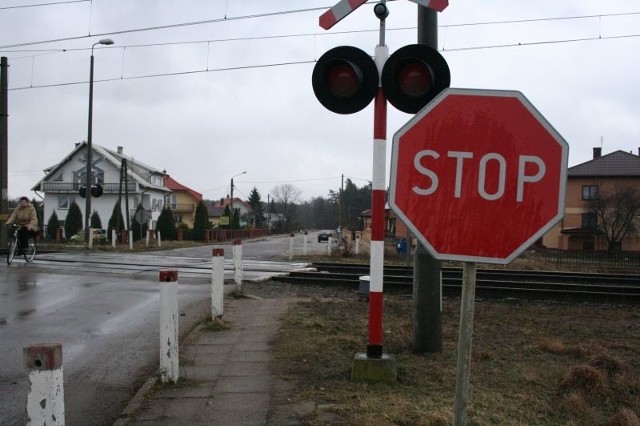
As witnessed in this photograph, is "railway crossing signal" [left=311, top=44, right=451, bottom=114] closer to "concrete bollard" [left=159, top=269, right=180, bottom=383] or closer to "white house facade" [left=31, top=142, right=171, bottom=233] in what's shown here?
"concrete bollard" [left=159, top=269, right=180, bottom=383]

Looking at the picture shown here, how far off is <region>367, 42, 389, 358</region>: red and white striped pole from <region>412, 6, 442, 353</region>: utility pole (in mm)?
1187

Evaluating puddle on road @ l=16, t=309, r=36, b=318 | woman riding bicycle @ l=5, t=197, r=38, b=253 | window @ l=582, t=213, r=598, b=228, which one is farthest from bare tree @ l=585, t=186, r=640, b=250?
puddle on road @ l=16, t=309, r=36, b=318

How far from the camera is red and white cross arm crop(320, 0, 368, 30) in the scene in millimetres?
5414

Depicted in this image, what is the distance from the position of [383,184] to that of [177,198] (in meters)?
95.2

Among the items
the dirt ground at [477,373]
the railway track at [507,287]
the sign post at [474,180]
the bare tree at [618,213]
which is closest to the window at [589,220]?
the bare tree at [618,213]

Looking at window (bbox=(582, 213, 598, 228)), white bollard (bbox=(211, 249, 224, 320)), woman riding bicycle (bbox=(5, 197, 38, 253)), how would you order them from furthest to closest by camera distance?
window (bbox=(582, 213, 598, 228)) < woman riding bicycle (bbox=(5, 197, 38, 253)) < white bollard (bbox=(211, 249, 224, 320))

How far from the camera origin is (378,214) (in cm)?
529

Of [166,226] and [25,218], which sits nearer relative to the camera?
[25,218]

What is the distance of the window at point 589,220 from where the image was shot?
55156 millimetres

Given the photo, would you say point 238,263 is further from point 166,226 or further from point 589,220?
point 589,220

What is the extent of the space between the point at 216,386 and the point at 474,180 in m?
3.15

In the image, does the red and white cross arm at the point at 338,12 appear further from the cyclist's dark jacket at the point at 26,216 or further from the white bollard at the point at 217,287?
the cyclist's dark jacket at the point at 26,216

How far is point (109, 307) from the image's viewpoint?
29.9ft

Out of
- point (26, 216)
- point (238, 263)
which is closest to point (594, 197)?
point (26, 216)
